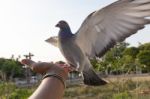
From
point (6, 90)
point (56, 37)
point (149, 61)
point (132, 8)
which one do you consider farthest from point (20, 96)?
point (149, 61)

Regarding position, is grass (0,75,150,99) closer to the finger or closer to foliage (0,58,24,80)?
foliage (0,58,24,80)

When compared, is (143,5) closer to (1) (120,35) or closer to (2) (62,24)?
(1) (120,35)

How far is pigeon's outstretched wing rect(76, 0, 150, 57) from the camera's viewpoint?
2.25 meters

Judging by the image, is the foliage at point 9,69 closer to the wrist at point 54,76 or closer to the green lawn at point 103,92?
the green lawn at point 103,92

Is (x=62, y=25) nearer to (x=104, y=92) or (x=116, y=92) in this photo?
(x=116, y=92)

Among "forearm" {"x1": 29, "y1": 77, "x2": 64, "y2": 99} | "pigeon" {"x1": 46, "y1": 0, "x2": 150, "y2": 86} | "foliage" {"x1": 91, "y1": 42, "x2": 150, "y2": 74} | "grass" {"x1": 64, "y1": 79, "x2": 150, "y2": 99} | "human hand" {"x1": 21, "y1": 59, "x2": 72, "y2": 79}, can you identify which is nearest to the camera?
"forearm" {"x1": 29, "y1": 77, "x2": 64, "y2": 99}

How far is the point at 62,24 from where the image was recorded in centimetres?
275

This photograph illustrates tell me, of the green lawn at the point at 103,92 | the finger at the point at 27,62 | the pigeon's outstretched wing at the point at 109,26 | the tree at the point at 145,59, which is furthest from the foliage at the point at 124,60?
the finger at the point at 27,62

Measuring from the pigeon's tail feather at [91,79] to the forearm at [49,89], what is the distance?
42.5 inches

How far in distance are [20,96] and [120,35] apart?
26.1 ft

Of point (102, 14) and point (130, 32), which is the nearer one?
point (130, 32)

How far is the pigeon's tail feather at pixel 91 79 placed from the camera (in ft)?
8.07

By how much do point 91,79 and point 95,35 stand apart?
0.36 m

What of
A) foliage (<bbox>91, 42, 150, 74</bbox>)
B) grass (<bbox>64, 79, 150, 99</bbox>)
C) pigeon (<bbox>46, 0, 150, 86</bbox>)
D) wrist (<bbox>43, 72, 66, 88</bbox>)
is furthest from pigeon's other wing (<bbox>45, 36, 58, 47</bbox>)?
foliage (<bbox>91, 42, 150, 74</bbox>)
